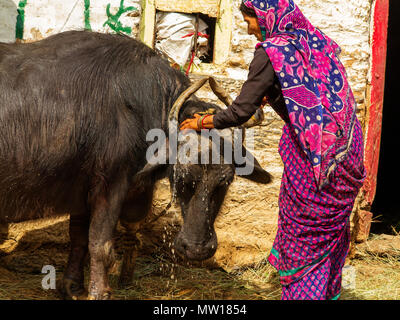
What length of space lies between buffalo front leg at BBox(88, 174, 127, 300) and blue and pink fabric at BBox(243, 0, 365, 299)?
983 millimetres

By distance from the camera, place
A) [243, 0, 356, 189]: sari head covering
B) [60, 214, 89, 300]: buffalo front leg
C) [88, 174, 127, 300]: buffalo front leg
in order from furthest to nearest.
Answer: [60, 214, 89, 300]: buffalo front leg, [88, 174, 127, 300]: buffalo front leg, [243, 0, 356, 189]: sari head covering

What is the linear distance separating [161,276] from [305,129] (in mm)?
2115

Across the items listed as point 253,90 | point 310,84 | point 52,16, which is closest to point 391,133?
point 52,16

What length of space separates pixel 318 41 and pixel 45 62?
1.55m

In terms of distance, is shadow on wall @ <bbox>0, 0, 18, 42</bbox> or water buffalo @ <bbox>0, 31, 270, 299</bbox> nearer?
water buffalo @ <bbox>0, 31, 270, 299</bbox>

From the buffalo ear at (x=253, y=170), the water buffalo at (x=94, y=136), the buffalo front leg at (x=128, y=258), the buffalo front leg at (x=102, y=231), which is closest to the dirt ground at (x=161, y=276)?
the buffalo front leg at (x=128, y=258)

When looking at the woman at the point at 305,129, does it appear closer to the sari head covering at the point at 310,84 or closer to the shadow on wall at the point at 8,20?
the sari head covering at the point at 310,84

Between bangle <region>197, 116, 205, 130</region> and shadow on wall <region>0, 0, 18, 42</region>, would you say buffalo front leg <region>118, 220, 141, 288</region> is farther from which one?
shadow on wall <region>0, 0, 18, 42</region>

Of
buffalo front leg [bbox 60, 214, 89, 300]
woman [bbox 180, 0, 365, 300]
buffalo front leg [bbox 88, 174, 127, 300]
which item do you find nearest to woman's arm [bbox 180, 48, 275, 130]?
woman [bbox 180, 0, 365, 300]

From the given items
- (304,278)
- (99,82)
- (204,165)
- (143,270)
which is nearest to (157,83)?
(99,82)

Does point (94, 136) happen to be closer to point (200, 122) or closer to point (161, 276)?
point (200, 122)

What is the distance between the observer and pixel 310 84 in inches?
97.9

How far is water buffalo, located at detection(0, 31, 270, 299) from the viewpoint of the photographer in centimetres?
284

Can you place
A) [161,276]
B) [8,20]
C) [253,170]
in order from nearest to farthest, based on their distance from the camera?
[253,170] → [8,20] → [161,276]
